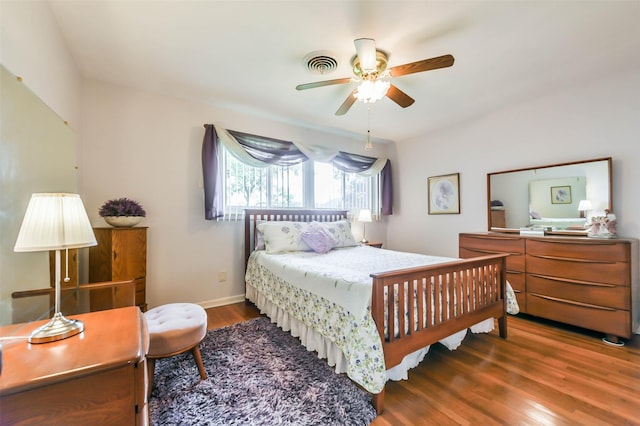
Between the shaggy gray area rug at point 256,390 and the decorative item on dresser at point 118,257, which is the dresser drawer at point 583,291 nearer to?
the shaggy gray area rug at point 256,390

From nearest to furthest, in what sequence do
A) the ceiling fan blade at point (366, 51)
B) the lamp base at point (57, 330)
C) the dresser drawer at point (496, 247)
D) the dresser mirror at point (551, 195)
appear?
1. the lamp base at point (57, 330)
2. the ceiling fan blade at point (366, 51)
3. the dresser mirror at point (551, 195)
4. the dresser drawer at point (496, 247)

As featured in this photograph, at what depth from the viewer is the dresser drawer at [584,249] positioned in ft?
7.22

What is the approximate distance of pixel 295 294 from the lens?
7.19 feet

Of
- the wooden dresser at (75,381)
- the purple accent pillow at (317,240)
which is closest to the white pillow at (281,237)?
the purple accent pillow at (317,240)

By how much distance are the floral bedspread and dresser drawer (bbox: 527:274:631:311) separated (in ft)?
3.96

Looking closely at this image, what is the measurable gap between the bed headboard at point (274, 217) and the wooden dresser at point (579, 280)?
219cm

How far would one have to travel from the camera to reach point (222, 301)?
3.19 metres

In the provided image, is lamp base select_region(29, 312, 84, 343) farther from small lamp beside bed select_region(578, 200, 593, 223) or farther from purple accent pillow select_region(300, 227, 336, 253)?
small lamp beside bed select_region(578, 200, 593, 223)

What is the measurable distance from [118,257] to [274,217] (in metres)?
1.69

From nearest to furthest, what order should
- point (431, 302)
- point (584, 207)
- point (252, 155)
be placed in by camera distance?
point (431, 302) → point (584, 207) → point (252, 155)

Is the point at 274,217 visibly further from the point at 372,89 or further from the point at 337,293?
the point at 372,89

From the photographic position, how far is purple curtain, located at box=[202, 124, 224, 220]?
9.86 feet

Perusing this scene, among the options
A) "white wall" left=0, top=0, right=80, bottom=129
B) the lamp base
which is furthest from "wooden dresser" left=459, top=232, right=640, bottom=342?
Result: "white wall" left=0, top=0, right=80, bottom=129

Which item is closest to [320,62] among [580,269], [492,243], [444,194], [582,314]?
[492,243]
